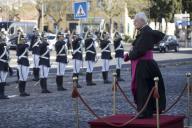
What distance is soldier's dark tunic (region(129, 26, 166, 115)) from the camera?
9.71 meters

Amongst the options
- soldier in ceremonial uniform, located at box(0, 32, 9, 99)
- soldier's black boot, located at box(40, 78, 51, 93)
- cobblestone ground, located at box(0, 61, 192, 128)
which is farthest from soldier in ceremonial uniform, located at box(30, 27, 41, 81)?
soldier in ceremonial uniform, located at box(0, 32, 9, 99)

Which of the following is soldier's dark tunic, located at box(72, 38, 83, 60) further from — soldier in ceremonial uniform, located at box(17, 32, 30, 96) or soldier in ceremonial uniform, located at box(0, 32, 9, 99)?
soldier in ceremonial uniform, located at box(0, 32, 9, 99)

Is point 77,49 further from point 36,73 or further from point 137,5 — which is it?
point 137,5

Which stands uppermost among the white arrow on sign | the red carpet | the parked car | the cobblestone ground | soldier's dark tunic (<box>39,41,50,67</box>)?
the white arrow on sign

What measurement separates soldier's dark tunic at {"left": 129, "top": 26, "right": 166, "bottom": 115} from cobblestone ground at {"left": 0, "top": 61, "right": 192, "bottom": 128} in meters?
2.36

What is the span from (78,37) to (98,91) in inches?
108

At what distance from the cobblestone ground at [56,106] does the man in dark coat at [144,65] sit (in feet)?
7.72

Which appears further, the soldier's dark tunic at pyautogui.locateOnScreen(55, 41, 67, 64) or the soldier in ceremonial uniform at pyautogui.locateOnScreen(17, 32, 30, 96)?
the soldier's dark tunic at pyautogui.locateOnScreen(55, 41, 67, 64)

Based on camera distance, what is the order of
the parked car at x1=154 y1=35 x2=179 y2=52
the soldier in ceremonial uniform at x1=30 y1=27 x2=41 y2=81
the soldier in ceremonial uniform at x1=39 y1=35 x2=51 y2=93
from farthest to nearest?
1. the parked car at x1=154 y1=35 x2=179 y2=52
2. the soldier in ceremonial uniform at x1=30 y1=27 x2=41 y2=81
3. the soldier in ceremonial uniform at x1=39 y1=35 x2=51 y2=93

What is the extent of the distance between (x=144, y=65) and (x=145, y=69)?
0.07m

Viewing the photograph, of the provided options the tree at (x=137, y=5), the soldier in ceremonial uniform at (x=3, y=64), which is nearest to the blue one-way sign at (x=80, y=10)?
the soldier in ceremonial uniform at (x=3, y=64)

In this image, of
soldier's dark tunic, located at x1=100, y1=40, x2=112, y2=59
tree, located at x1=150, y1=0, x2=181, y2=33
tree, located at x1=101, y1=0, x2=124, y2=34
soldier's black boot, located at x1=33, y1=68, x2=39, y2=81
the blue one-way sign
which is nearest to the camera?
soldier's dark tunic, located at x1=100, y1=40, x2=112, y2=59

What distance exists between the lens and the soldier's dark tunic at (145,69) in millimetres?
9711

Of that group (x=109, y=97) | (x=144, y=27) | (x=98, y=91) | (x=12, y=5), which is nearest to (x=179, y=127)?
(x=144, y=27)
